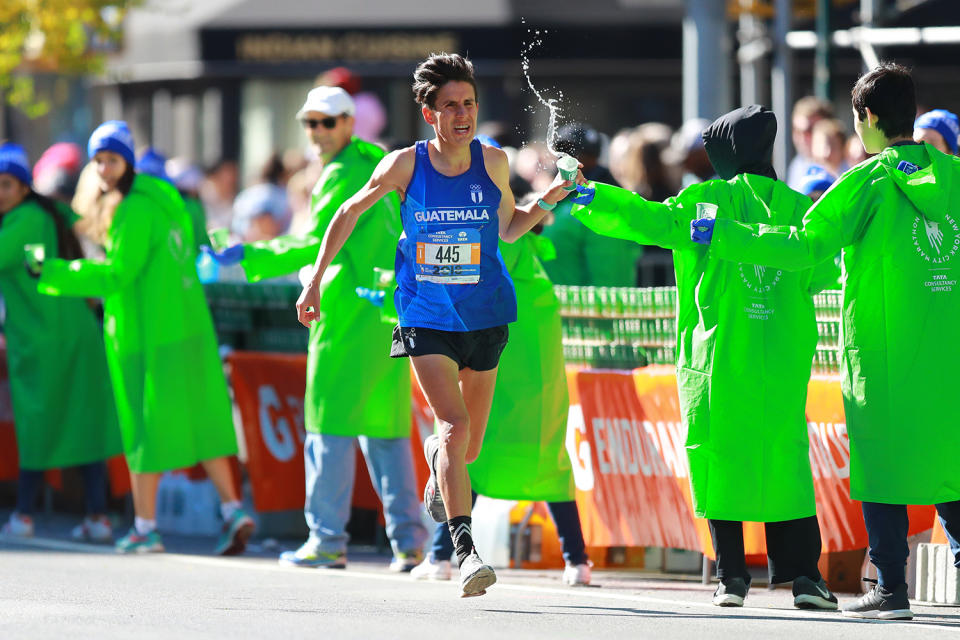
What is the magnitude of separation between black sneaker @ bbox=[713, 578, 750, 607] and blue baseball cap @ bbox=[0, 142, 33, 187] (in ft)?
15.8

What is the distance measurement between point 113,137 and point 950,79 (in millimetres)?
13508

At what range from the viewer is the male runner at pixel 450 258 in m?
7.83

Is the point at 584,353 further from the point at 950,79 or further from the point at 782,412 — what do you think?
the point at 950,79

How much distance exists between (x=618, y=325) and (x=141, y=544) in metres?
2.73

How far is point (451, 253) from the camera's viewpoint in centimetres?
784

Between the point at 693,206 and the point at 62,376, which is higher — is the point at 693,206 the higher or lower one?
the higher one

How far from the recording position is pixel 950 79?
21500 mm

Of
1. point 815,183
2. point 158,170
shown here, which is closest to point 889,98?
point 815,183

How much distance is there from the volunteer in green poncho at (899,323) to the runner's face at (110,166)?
12.3ft

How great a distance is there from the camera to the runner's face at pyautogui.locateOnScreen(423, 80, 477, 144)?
25.7ft

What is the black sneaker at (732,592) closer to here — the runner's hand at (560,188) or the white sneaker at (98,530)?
the runner's hand at (560,188)

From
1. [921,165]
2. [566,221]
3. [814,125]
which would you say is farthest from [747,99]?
[921,165]

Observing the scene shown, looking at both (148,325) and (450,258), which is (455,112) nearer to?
(450,258)

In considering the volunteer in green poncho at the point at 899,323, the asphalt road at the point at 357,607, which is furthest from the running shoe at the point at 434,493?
the volunteer in green poncho at the point at 899,323
